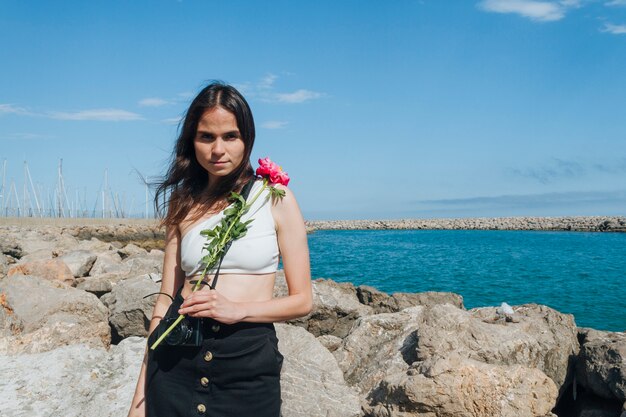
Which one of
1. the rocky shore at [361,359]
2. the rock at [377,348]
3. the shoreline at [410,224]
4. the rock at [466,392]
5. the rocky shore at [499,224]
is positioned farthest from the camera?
the rocky shore at [499,224]

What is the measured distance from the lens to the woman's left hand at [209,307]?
208cm

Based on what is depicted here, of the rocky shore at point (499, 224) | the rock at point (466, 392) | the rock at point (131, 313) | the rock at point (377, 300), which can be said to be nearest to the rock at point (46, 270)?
the rock at point (131, 313)

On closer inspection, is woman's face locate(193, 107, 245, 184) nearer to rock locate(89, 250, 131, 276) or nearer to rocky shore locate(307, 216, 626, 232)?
rock locate(89, 250, 131, 276)

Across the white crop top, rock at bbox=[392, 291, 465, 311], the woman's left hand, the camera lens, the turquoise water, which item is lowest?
the turquoise water

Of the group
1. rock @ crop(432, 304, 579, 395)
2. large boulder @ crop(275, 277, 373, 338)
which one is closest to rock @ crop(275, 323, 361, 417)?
rock @ crop(432, 304, 579, 395)

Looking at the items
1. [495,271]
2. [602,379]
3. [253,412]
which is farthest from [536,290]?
[253,412]

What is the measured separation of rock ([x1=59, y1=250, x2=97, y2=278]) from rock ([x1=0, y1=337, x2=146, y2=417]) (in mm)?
8594

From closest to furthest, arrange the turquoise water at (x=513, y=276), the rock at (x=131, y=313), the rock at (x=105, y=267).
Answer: the rock at (x=131, y=313) < the rock at (x=105, y=267) < the turquoise water at (x=513, y=276)

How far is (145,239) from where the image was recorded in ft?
127

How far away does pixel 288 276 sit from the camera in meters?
2.27

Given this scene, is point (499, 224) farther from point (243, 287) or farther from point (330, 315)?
point (243, 287)

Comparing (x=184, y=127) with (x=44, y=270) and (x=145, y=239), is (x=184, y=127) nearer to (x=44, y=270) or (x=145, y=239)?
(x=44, y=270)

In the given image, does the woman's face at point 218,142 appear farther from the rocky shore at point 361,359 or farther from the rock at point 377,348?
the rock at point 377,348

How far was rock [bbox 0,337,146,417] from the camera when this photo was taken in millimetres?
3375
